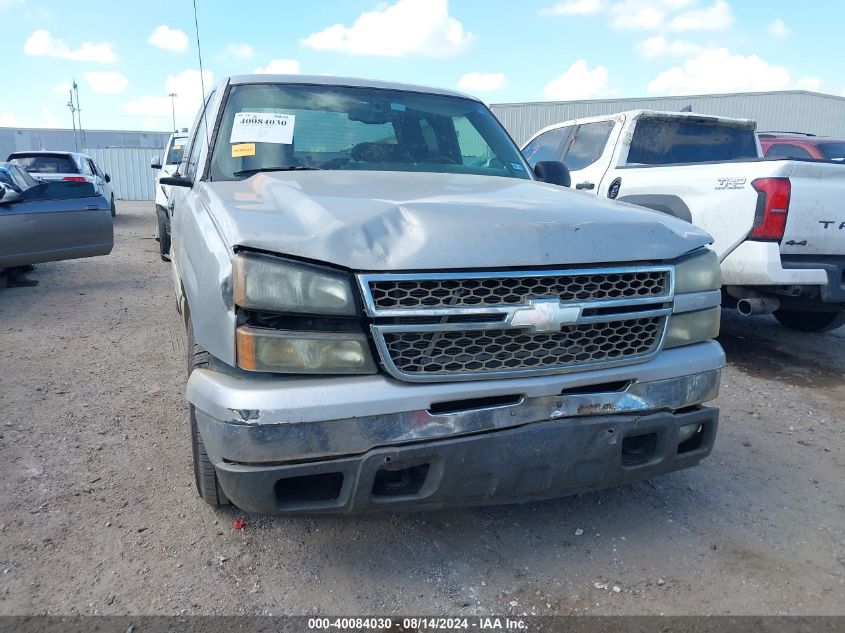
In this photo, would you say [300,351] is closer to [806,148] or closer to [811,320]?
[811,320]

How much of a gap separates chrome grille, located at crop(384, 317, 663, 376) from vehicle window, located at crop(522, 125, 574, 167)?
496 centimetres

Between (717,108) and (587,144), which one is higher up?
(587,144)

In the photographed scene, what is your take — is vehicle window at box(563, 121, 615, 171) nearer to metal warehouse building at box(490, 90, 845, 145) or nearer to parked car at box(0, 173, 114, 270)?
parked car at box(0, 173, 114, 270)

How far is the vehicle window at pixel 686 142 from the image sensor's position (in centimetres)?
630

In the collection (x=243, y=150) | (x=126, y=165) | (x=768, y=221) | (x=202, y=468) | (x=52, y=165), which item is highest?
(x=243, y=150)

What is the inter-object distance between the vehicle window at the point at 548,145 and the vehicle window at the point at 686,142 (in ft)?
3.21

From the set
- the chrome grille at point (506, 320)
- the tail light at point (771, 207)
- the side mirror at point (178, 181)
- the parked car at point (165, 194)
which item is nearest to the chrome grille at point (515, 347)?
the chrome grille at point (506, 320)

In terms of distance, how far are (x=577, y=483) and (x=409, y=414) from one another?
2.28ft

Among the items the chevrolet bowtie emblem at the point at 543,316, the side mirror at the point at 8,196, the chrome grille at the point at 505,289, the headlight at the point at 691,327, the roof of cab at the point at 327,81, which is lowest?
the side mirror at the point at 8,196

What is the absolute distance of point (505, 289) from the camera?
213 centimetres

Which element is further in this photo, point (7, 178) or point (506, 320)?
point (7, 178)

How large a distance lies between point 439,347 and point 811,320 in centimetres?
495

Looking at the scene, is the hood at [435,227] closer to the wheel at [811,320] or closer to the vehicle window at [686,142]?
the wheel at [811,320]

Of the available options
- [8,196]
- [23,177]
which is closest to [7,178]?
[23,177]
